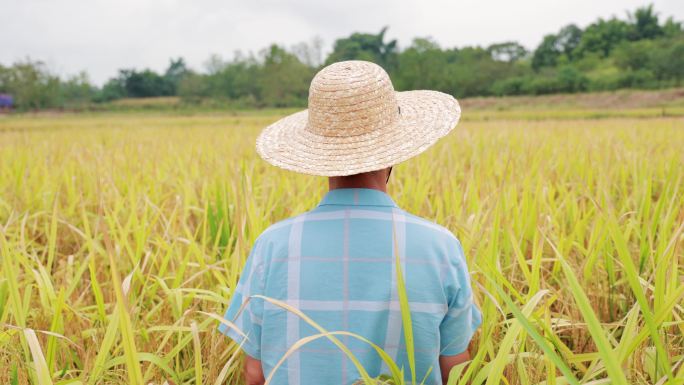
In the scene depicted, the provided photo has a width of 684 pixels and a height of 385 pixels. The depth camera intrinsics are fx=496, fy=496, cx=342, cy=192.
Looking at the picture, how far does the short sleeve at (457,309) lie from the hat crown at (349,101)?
0.25m

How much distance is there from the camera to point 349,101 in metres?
0.82

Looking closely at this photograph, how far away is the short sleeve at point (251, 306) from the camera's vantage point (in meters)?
0.83

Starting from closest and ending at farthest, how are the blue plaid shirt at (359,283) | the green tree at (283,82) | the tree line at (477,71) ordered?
the blue plaid shirt at (359,283) < the tree line at (477,71) < the green tree at (283,82)

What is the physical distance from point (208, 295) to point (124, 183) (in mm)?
1529

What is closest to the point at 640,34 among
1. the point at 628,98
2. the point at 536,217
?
the point at 628,98

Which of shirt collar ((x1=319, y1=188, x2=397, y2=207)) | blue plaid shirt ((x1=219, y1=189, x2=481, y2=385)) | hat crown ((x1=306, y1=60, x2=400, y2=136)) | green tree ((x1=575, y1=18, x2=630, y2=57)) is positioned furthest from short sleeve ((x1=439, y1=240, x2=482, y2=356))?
green tree ((x1=575, y1=18, x2=630, y2=57))

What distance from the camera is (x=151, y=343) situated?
1.15m

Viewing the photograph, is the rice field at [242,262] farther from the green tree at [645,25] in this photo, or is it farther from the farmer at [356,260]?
the green tree at [645,25]

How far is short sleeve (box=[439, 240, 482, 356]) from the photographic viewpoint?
78 cm

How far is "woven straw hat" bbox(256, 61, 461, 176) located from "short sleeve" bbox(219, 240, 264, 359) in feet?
0.58

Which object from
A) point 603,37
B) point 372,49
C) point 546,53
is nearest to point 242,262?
point 546,53

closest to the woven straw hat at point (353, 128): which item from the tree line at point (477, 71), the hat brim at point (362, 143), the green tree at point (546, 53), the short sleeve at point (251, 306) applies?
the hat brim at point (362, 143)

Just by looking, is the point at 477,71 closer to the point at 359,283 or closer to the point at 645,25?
the point at 645,25

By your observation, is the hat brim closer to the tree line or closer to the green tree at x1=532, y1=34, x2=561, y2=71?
the tree line
